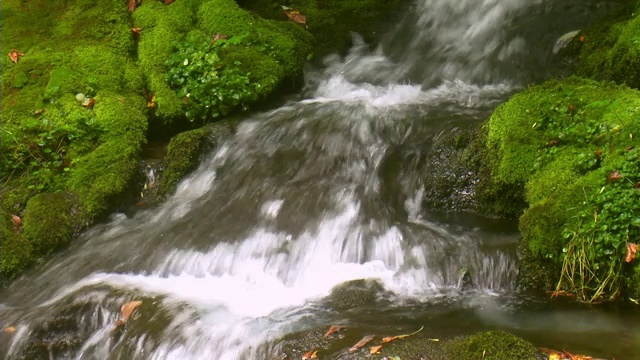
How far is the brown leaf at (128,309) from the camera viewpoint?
4391 millimetres

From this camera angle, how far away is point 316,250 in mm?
4887

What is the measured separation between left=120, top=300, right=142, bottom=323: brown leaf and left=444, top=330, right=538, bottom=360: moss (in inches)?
94.8

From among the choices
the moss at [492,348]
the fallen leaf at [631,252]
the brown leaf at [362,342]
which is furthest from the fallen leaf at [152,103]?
the fallen leaf at [631,252]

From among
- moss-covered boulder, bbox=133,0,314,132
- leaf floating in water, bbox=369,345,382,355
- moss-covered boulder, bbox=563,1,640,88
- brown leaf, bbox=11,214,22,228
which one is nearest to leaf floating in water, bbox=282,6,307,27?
moss-covered boulder, bbox=133,0,314,132

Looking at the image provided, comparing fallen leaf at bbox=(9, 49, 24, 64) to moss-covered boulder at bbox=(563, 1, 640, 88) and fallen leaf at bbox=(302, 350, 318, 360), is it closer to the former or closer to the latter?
fallen leaf at bbox=(302, 350, 318, 360)

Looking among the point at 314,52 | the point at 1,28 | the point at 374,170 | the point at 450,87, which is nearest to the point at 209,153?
the point at 374,170

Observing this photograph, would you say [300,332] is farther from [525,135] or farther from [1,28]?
[1,28]

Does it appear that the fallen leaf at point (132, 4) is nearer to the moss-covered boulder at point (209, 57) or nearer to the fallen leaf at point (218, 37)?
the moss-covered boulder at point (209, 57)

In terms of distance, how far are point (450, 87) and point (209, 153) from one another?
3.02 m

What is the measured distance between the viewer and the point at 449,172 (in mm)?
5285

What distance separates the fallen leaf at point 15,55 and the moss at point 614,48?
650 cm

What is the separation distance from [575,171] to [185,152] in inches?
148

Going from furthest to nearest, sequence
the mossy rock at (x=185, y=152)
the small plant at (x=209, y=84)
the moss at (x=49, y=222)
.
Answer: the small plant at (x=209, y=84) → the mossy rock at (x=185, y=152) → the moss at (x=49, y=222)

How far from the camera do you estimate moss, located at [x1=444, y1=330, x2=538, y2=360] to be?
3221mm
